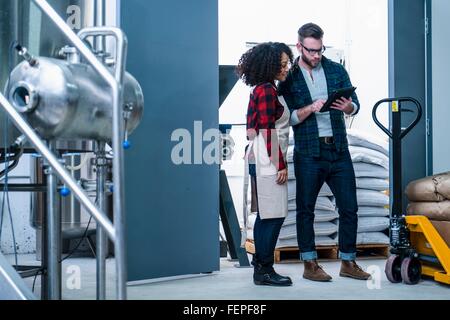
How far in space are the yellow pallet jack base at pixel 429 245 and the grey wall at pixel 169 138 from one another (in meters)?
1.41

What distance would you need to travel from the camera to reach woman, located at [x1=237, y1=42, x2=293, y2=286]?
408 cm

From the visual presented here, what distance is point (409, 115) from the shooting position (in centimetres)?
473

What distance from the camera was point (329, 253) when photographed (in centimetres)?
553

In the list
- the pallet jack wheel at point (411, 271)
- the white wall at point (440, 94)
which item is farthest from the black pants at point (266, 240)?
the white wall at point (440, 94)

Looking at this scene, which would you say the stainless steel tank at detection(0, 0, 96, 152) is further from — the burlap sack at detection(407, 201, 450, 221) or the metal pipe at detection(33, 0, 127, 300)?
the burlap sack at detection(407, 201, 450, 221)

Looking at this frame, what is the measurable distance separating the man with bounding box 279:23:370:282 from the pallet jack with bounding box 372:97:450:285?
248 mm

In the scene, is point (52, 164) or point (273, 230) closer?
point (52, 164)

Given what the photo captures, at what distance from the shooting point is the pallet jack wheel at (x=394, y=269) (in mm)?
4168

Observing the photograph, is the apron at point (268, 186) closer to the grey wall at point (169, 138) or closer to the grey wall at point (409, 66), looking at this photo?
the grey wall at point (169, 138)
